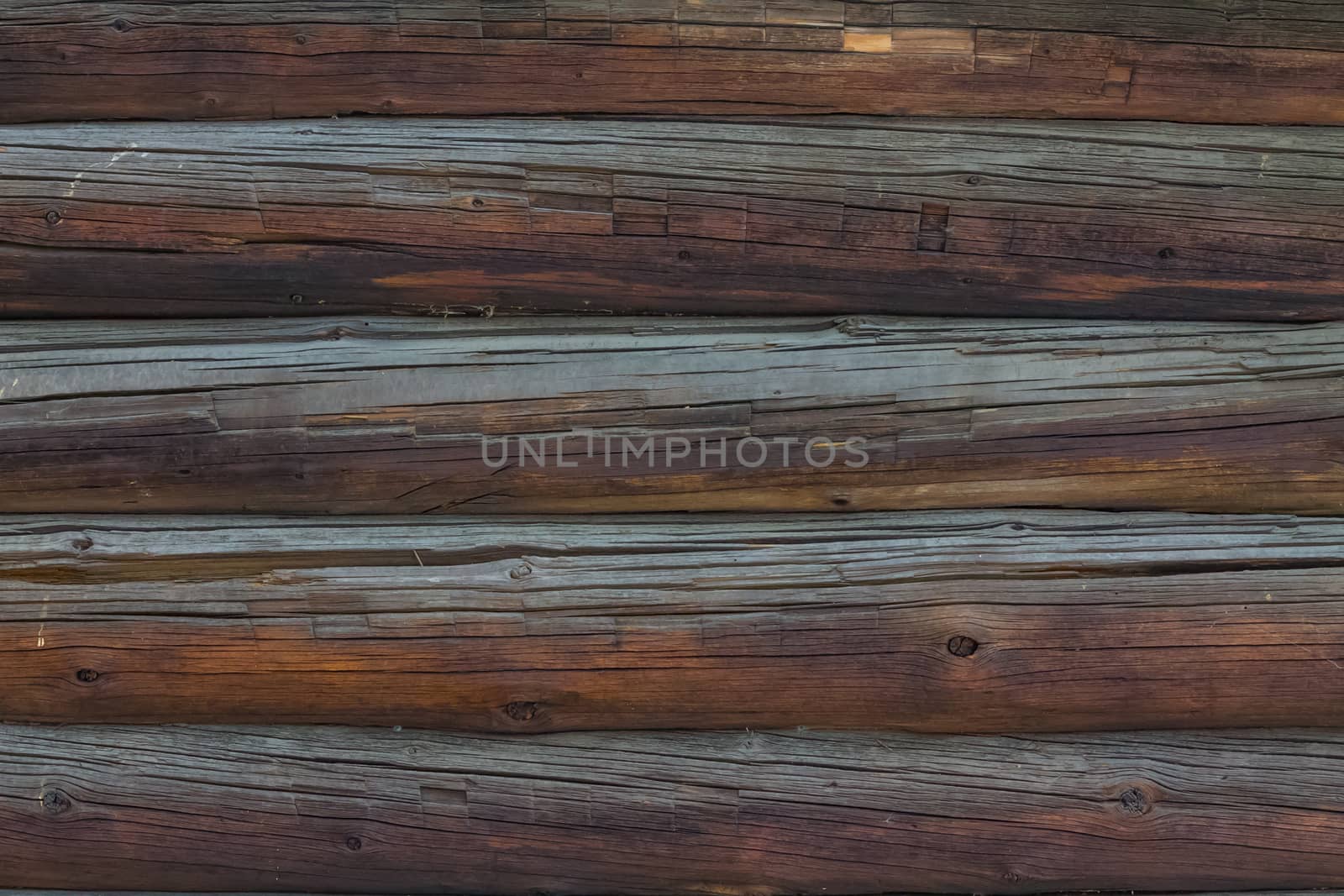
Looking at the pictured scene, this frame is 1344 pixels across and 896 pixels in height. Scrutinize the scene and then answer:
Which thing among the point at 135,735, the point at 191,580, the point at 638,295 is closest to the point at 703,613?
the point at 638,295

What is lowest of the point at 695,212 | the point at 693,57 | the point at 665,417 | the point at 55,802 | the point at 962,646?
the point at 55,802

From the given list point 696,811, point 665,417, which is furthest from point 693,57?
point 696,811

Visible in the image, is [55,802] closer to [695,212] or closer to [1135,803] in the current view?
[695,212]

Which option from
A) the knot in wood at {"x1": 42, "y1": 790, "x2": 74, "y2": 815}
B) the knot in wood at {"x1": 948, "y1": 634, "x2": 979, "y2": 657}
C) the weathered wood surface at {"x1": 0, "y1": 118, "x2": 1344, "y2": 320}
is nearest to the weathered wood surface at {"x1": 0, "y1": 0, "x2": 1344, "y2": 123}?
the weathered wood surface at {"x1": 0, "y1": 118, "x2": 1344, "y2": 320}

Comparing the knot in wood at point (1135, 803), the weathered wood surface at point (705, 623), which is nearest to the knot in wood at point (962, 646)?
the weathered wood surface at point (705, 623)

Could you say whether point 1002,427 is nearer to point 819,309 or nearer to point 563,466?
point 819,309

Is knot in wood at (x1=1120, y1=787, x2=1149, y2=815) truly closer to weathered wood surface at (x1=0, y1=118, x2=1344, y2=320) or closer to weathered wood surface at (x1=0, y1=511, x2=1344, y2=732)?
weathered wood surface at (x1=0, y1=511, x2=1344, y2=732)
